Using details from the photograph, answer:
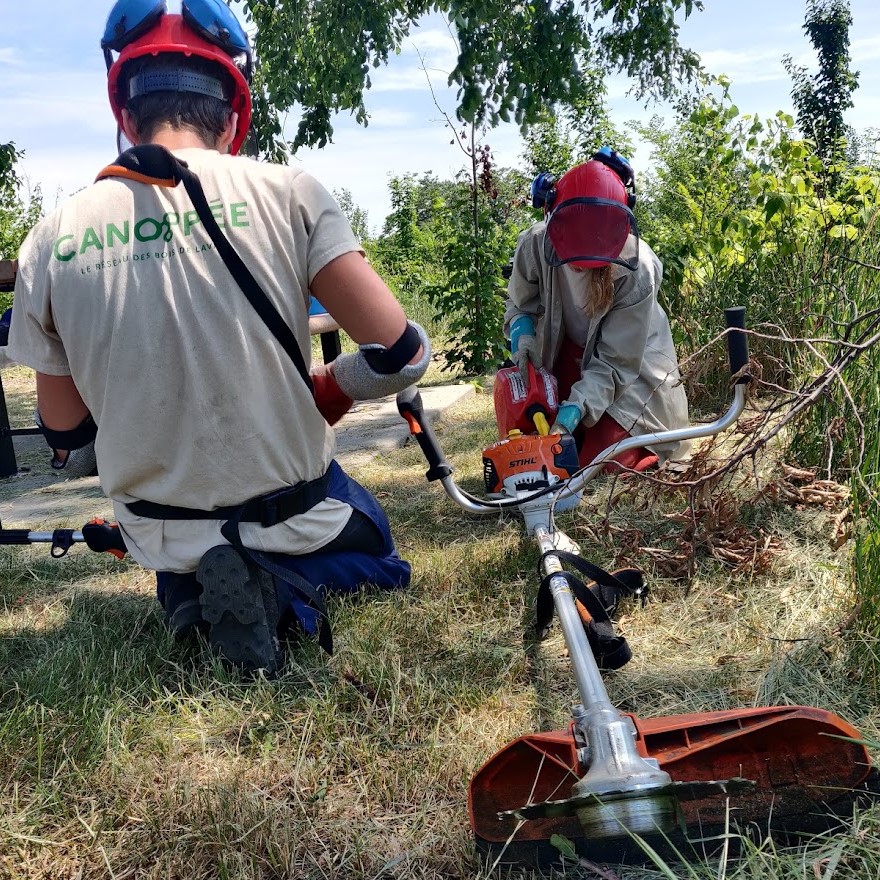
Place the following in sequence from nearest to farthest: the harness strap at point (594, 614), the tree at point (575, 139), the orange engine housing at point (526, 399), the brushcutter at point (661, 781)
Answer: the brushcutter at point (661, 781)
the harness strap at point (594, 614)
the orange engine housing at point (526, 399)
the tree at point (575, 139)

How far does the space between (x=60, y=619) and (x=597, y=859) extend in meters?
1.95

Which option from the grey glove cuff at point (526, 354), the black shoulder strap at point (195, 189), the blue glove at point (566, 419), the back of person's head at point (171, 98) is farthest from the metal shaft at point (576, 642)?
the grey glove cuff at point (526, 354)

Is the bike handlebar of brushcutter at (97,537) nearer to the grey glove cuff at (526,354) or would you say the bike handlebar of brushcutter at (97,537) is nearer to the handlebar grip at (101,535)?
the handlebar grip at (101,535)

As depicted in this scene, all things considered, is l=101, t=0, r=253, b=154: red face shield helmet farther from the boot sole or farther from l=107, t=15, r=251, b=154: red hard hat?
the boot sole

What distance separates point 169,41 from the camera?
2.05 meters

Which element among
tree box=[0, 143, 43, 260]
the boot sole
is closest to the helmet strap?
the boot sole

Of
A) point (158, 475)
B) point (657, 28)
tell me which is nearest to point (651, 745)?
point (158, 475)

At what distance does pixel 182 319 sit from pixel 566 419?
75.4 inches

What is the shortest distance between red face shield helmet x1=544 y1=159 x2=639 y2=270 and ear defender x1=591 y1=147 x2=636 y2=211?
227 mm

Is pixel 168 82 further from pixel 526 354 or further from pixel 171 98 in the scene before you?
pixel 526 354

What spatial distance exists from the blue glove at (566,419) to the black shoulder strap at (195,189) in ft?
5.52

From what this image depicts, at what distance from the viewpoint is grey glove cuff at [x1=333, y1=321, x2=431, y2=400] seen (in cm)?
217

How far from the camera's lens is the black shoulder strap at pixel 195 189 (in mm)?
1952

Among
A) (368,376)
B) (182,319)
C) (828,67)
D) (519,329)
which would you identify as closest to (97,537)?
(182,319)
